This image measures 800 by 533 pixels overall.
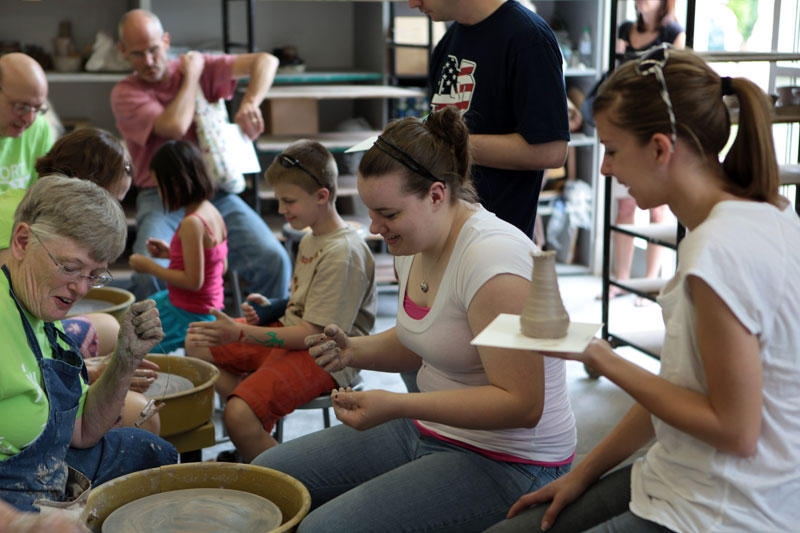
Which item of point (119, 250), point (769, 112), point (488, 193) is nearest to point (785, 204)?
point (769, 112)

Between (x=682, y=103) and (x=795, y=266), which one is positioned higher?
(x=682, y=103)

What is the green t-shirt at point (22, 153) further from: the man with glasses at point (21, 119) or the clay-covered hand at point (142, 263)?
the clay-covered hand at point (142, 263)

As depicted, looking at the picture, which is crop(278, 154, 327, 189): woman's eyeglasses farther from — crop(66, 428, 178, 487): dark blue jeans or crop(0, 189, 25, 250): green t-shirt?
crop(66, 428, 178, 487): dark blue jeans

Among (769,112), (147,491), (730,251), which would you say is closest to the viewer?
(730,251)

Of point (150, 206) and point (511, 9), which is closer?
point (511, 9)

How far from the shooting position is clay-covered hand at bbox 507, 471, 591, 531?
1.40m

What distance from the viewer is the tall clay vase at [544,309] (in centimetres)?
116

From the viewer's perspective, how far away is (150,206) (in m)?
3.68

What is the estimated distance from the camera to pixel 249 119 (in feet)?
12.2

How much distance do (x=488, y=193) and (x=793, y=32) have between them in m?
2.43

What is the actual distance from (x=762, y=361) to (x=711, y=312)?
121mm

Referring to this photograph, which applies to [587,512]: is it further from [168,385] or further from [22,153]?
[22,153]

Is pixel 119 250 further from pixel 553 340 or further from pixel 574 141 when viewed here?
pixel 574 141

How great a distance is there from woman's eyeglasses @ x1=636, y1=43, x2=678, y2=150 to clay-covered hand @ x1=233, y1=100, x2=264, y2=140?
2662 mm
